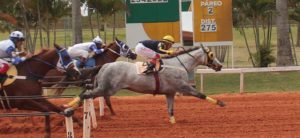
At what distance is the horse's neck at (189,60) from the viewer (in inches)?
551

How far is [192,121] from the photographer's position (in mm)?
13727

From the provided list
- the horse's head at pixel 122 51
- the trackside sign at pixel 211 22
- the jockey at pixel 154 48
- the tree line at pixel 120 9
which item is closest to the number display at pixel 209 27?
the trackside sign at pixel 211 22

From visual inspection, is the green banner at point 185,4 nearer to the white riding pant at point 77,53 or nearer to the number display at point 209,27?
the number display at point 209,27

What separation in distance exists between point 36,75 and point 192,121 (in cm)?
366

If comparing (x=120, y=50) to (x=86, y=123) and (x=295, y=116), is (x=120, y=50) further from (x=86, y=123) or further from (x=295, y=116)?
(x=86, y=123)

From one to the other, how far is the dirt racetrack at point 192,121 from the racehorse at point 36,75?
26.9 inches

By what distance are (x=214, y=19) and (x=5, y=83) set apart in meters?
12.6

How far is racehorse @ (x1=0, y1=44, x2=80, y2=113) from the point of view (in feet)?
39.1

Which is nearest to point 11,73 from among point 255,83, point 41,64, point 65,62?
point 41,64

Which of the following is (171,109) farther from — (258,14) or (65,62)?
(258,14)

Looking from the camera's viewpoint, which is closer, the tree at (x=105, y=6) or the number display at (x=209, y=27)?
the number display at (x=209, y=27)

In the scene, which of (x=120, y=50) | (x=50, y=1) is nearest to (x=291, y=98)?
(x=120, y=50)

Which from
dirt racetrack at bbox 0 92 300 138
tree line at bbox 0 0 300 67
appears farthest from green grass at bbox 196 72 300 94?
dirt racetrack at bbox 0 92 300 138

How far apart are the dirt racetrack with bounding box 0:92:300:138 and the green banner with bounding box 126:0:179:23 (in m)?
5.45
